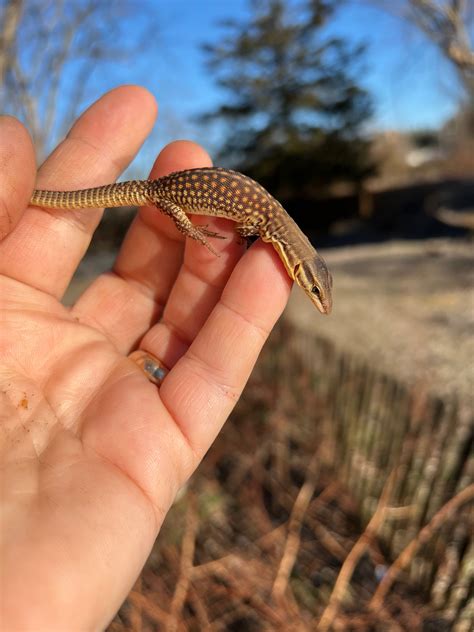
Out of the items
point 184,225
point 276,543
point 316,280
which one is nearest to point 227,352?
point 316,280

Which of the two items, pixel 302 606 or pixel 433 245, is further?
pixel 433 245

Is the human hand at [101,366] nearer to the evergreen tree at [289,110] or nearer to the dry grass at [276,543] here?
the dry grass at [276,543]

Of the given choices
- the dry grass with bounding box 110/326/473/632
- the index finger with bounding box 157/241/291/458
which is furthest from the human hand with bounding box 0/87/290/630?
the dry grass with bounding box 110/326/473/632

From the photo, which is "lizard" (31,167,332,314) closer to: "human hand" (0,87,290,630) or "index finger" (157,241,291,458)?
"human hand" (0,87,290,630)

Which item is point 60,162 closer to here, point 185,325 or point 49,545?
point 185,325

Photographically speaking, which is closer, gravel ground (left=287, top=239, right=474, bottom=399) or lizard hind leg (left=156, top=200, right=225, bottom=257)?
lizard hind leg (left=156, top=200, right=225, bottom=257)

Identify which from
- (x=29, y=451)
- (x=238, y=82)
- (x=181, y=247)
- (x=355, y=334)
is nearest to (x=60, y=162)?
(x=181, y=247)
